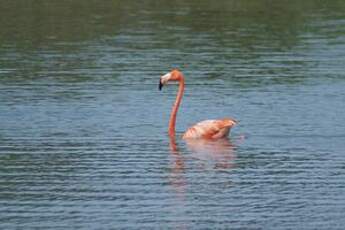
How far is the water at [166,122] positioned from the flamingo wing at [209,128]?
24cm

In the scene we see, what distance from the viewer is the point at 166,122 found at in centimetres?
2569

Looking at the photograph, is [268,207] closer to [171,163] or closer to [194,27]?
[171,163]

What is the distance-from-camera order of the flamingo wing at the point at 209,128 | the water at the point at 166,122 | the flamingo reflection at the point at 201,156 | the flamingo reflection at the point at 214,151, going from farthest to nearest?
the flamingo wing at the point at 209,128, the flamingo reflection at the point at 214,151, the flamingo reflection at the point at 201,156, the water at the point at 166,122

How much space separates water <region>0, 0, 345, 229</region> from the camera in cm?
1888

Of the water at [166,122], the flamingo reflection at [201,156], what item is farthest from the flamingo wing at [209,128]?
the water at [166,122]

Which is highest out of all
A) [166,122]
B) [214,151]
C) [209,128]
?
[209,128]

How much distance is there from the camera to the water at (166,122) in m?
18.9

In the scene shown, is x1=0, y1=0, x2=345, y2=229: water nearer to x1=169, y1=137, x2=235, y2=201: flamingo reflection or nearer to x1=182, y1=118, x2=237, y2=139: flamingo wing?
x1=169, y1=137, x2=235, y2=201: flamingo reflection

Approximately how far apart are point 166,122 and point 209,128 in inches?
70.7

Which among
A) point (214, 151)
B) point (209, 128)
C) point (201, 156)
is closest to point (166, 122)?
point (209, 128)

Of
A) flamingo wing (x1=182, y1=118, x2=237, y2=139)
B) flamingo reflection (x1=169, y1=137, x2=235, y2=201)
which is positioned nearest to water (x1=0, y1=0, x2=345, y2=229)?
flamingo reflection (x1=169, y1=137, x2=235, y2=201)

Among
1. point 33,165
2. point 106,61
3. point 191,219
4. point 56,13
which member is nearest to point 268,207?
point 191,219

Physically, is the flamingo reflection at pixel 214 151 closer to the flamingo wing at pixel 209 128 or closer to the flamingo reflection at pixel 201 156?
the flamingo reflection at pixel 201 156

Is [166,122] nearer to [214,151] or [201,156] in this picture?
[214,151]
